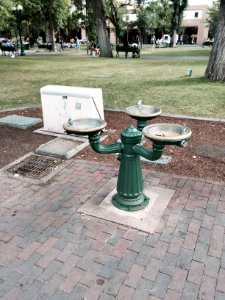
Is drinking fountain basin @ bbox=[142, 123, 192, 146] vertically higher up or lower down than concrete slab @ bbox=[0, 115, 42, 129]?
higher up

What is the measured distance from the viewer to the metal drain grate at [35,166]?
4.61 meters

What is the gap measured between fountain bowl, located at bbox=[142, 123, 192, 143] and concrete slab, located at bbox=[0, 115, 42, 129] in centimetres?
420

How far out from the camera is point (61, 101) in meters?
5.80

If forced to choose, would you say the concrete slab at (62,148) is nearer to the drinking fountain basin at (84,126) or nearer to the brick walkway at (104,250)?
the brick walkway at (104,250)

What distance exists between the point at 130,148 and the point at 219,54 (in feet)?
30.6

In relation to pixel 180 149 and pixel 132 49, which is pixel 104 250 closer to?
pixel 180 149

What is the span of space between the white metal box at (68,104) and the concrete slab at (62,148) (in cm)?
49

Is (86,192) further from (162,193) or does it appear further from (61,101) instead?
(61,101)

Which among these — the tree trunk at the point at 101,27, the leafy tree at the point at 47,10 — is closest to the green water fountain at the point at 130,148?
the tree trunk at the point at 101,27

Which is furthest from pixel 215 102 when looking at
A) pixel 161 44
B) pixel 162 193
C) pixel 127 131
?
pixel 161 44

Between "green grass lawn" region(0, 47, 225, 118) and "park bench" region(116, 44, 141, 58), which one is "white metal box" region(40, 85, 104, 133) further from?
"park bench" region(116, 44, 141, 58)

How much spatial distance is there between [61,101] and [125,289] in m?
4.08

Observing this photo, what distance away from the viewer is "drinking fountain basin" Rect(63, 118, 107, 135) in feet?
10.4

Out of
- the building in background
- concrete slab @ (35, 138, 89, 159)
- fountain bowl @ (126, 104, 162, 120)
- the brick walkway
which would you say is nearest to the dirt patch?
concrete slab @ (35, 138, 89, 159)
